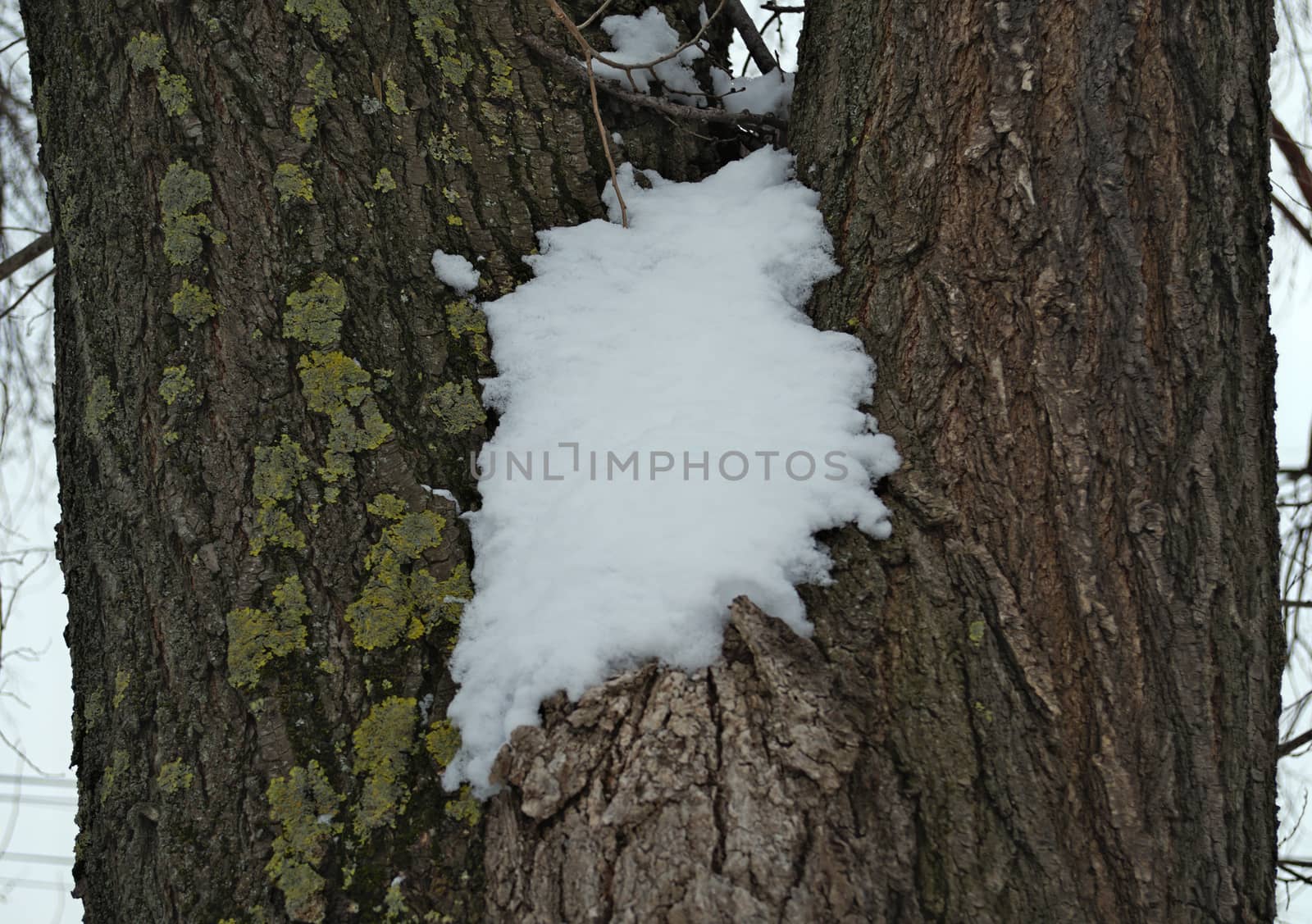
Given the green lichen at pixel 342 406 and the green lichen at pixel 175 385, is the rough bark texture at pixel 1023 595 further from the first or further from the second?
the green lichen at pixel 175 385

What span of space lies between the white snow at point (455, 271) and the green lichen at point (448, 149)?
145 millimetres

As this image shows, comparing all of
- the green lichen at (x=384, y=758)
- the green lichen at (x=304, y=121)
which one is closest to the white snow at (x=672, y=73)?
the green lichen at (x=304, y=121)

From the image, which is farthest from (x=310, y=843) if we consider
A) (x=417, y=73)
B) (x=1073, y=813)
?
(x=417, y=73)

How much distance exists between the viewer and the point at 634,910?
0.93m

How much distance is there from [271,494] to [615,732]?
1.68 feet

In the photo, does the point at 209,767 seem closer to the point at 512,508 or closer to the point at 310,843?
the point at 310,843

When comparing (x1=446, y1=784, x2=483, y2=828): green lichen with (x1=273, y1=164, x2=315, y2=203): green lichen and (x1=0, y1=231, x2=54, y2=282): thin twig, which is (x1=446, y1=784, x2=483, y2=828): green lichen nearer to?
(x1=273, y1=164, x2=315, y2=203): green lichen

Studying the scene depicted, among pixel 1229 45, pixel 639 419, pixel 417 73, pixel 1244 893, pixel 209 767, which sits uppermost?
pixel 417 73

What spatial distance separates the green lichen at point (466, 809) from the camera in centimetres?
104

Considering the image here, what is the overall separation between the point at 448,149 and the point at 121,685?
32.8 inches

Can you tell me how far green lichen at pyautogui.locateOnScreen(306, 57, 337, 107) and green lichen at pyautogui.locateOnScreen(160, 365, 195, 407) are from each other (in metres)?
0.41

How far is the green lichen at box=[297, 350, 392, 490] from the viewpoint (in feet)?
3.76

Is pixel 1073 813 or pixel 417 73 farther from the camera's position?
pixel 417 73

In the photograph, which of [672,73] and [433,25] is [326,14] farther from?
[672,73]
